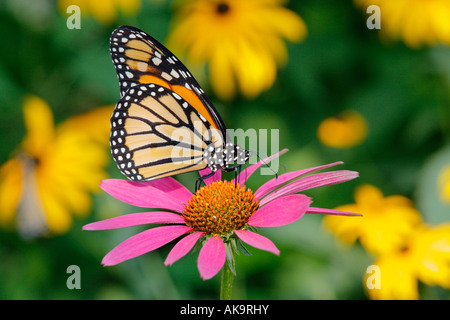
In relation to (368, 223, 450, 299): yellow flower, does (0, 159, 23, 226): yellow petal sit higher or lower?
higher

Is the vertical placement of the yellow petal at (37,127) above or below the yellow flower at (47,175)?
above

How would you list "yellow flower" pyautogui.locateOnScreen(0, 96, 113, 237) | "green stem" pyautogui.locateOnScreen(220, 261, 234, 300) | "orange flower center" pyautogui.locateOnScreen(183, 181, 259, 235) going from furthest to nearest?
"yellow flower" pyautogui.locateOnScreen(0, 96, 113, 237)
"orange flower center" pyautogui.locateOnScreen(183, 181, 259, 235)
"green stem" pyautogui.locateOnScreen(220, 261, 234, 300)

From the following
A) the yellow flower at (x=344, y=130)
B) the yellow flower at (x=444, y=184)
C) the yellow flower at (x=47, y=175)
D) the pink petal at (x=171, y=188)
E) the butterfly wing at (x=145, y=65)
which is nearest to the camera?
the pink petal at (x=171, y=188)

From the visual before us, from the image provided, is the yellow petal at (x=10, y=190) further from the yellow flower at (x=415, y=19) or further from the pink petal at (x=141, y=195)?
the yellow flower at (x=415, y=19)

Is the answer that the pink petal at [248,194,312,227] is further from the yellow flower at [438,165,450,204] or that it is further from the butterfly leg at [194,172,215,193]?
the yellow flower at [438,165,450,204]

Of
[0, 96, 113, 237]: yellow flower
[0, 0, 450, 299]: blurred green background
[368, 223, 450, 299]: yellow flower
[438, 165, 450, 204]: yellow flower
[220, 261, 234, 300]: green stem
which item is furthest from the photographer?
[0, 96, 113, 237]: yellow flower

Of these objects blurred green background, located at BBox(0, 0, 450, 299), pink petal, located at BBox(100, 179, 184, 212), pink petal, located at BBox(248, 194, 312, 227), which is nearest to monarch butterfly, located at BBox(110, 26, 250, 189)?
pink petal, located at BBox(100, 179, 184, 212)

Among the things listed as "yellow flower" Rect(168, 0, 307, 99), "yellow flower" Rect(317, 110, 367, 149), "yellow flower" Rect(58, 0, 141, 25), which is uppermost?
"yellow flower" Rect(58, 0, 141, 25)

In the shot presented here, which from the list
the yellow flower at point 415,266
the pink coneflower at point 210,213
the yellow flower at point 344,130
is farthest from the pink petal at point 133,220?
the yellow flower at point 344,130
